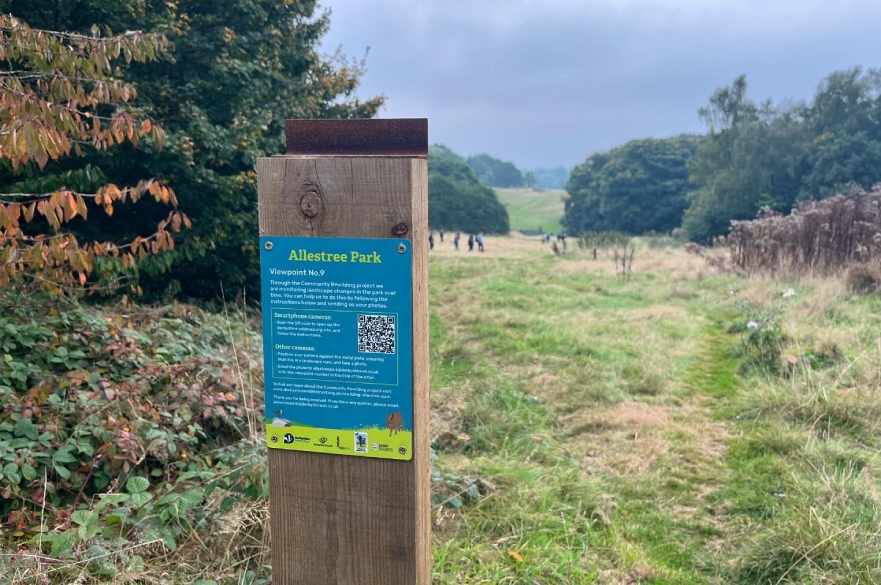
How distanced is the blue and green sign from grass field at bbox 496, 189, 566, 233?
7776 cm

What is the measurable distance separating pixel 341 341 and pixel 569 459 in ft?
10.3

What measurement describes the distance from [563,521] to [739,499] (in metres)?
1.24

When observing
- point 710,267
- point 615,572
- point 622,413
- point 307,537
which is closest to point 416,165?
point 307,537

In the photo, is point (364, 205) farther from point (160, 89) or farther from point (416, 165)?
point (160, 89)

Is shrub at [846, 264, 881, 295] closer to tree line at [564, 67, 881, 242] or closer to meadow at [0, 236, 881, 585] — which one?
meadow at [0, 236, 881, 585]

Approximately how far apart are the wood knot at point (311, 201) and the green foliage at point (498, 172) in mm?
133461

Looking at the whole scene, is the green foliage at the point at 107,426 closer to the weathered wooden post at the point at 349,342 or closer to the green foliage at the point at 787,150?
the weathered wooden post at the point at 349,342

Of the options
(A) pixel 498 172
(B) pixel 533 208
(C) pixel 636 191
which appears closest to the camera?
(C) pixel 636 191

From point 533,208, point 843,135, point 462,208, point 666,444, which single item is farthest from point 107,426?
point 533,208

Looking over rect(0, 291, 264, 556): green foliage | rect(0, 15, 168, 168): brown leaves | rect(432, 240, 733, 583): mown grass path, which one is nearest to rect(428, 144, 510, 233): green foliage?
rect(432, 240, 733, 583): mown grass path

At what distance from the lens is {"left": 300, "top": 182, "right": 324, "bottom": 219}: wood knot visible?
6.67 ft

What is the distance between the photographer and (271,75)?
9.28 m

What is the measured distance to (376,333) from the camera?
6.47ft

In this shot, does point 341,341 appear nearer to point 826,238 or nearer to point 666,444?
point 666,444
